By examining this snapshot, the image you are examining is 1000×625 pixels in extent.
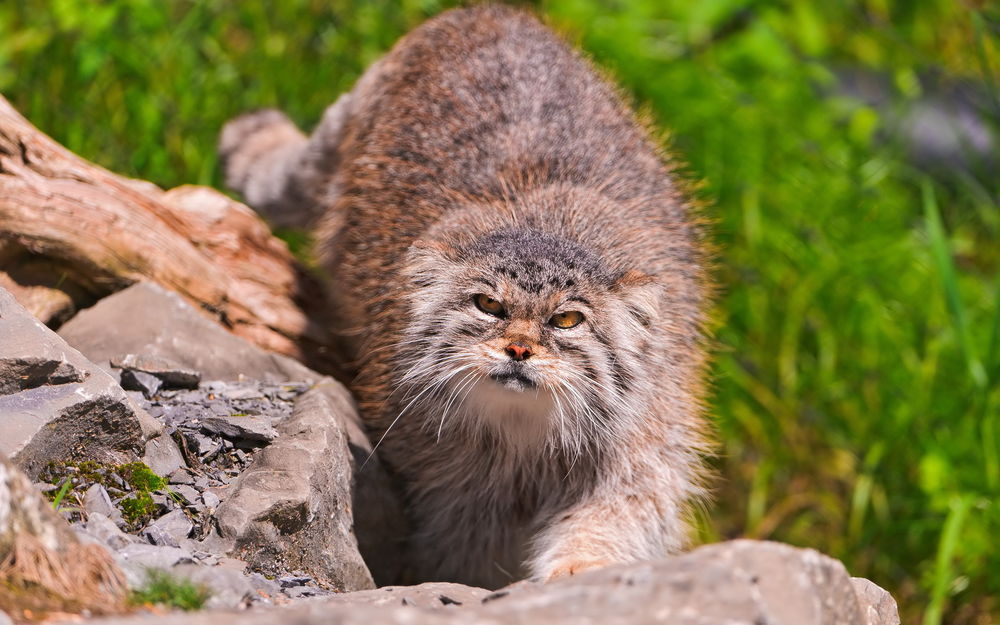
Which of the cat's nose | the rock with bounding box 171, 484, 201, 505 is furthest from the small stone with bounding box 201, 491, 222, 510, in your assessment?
the cat's nose

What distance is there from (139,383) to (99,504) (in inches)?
34.9

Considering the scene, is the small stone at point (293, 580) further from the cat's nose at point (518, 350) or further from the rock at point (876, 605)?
the rock at point (876, 605)

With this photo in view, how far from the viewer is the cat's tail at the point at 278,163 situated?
6414mm

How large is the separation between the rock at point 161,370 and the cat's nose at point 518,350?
1.35 meters

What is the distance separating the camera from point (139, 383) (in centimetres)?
429

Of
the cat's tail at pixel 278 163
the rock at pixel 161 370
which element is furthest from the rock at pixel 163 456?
the cat's tail at pixel 278 163

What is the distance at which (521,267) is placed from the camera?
4234mm

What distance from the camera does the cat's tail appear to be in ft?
21.0

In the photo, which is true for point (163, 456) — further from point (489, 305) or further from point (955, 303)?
point (955, 303)

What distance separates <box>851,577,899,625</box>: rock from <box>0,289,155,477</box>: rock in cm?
246

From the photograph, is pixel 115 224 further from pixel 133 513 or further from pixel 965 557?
pixel 965 557

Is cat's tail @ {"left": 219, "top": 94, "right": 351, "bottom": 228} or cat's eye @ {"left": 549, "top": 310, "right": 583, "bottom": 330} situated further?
cat's tail @ {"left": 219, "top": 94, "right": 351, "bottom": 228}

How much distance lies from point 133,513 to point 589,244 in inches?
82.3

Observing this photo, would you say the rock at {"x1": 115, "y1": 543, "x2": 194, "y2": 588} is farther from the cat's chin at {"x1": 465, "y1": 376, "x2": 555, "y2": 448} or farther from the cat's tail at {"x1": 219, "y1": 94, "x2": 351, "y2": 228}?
the cat's tail at {"x1": 219, "y1": 94, "x2": 351, "y2": 228}
